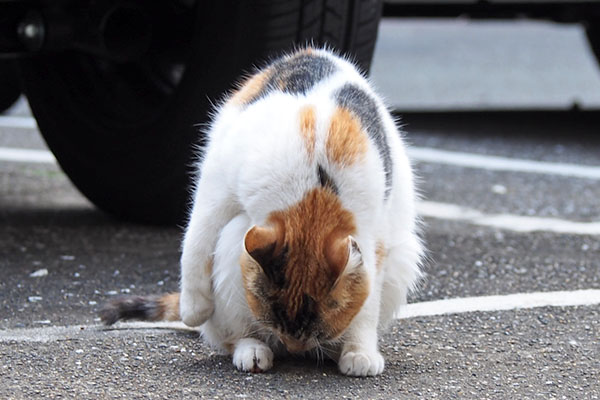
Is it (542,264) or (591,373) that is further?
(542,264)

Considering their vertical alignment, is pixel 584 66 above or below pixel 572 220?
below

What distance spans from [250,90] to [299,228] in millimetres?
714

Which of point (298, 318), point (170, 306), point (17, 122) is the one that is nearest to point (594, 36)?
point (17, 122)

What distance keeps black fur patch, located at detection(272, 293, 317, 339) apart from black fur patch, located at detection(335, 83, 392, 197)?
1.49ft

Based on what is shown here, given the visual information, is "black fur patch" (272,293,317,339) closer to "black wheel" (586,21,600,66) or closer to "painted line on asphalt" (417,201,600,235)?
"painted line on asphalt" (417,201,600,235)

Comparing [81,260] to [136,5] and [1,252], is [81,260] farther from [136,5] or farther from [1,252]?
[136,5]

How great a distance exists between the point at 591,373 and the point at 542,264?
4.04ft

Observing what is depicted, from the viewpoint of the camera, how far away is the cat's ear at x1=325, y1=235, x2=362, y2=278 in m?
2.51

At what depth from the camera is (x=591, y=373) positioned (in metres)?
2.85

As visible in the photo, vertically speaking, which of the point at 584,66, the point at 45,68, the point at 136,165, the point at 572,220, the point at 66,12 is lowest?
the point at 584,66

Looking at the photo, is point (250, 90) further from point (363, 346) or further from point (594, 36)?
point (594, 36)

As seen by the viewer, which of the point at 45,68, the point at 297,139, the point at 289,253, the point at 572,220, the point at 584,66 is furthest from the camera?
the point at 584,66

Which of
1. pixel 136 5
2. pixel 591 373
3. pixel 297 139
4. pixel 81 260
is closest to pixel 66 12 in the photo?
pixel 136 5

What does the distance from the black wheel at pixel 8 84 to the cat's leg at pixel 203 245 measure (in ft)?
9.42
